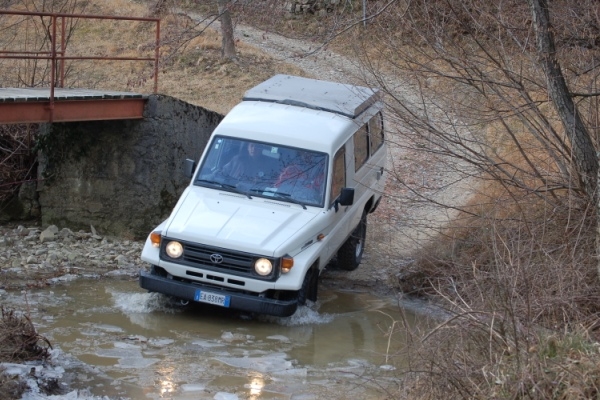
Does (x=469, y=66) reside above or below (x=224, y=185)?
above

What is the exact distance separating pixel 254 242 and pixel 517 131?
220 inches

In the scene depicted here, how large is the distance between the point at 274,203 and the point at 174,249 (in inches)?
50.0

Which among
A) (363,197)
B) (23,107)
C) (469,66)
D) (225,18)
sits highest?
(225,18)

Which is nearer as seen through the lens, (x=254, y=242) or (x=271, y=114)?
(x=254, y=242)

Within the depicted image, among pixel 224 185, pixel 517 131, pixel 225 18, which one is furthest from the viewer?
pixel 225 18

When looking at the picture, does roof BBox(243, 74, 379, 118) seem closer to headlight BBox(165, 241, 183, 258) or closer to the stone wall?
the stone wall

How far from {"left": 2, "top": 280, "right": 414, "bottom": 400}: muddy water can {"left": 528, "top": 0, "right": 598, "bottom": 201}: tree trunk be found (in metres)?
2.52

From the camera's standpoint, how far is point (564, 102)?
31.8ft

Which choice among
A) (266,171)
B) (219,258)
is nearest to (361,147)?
(266,171)

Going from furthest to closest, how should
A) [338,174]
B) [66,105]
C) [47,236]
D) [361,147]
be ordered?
[47,236]
[66,105]
[361,147]
[338,174]

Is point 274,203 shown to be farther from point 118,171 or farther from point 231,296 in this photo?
point 118,171

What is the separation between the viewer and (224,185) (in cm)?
999

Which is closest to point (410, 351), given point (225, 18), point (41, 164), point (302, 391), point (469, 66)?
point (302, 391)

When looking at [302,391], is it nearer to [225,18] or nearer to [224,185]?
[224,185]
